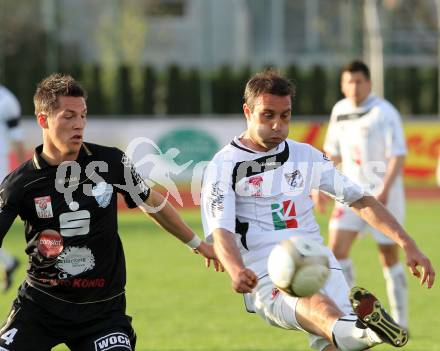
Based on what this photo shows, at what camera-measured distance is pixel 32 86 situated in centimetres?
3162

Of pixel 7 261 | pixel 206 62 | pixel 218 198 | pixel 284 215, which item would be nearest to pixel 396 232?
pixel 284 215

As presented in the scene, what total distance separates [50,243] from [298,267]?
4.48 feet

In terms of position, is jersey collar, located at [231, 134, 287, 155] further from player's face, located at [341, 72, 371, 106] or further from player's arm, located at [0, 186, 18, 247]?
player's face, located at [341, 72, 371, 106]

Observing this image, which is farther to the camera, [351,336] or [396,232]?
[396,232]

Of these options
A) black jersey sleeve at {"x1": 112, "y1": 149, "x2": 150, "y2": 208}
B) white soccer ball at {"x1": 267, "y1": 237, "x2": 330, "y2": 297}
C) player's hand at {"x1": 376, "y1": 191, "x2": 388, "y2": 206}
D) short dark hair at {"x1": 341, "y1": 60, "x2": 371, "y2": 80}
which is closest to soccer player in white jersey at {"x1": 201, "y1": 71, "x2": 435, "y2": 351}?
white soccer ball at {"x1": 267, "y1": 237, "x2": 330, "y2": 297}

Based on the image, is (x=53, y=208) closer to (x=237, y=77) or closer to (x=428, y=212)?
(x=428, y=212)

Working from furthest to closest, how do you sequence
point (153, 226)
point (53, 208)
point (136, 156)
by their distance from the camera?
point (136, 156)
point (153, 226)
point (53, 208)

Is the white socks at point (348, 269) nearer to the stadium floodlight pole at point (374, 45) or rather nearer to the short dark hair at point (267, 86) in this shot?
the short dark hair at point (267, 86)

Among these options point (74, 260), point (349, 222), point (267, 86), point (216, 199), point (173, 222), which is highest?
point (267, 86)

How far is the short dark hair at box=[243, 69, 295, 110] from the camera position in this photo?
552 cm

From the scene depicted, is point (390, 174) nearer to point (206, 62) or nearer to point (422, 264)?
point (422, 264)

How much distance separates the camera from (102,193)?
5547 mm

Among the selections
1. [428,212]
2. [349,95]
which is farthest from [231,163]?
[428,212]

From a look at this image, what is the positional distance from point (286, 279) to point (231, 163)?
88cm
